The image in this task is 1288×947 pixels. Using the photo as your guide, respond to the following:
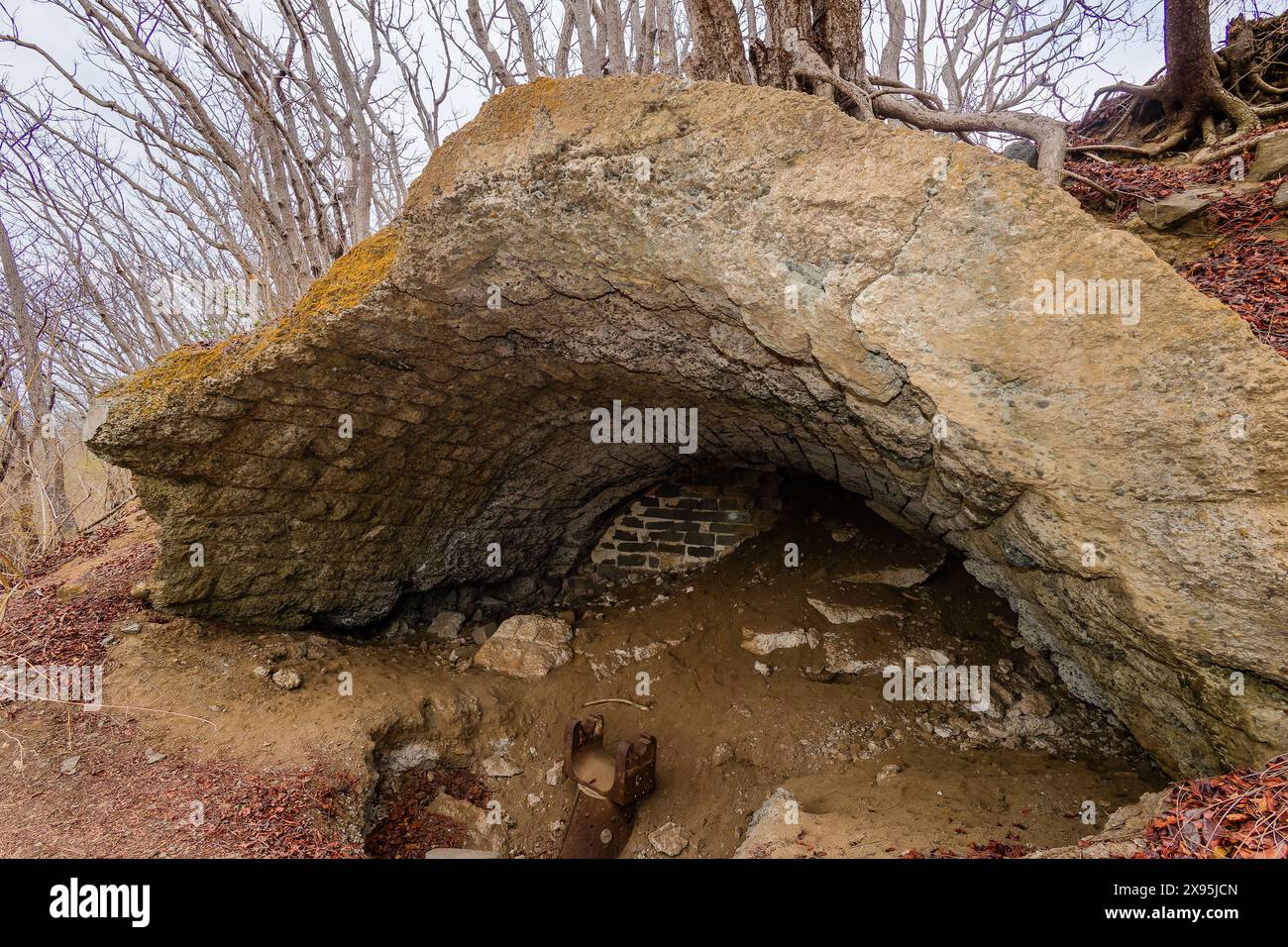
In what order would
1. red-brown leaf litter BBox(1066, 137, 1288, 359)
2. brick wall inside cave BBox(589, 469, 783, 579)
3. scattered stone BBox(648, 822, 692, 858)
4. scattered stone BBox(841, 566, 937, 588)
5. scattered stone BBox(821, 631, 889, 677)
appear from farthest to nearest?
brick wall inside cave BBox(589, 469, 783, 579), scattered stone BBox(841, 566, 937, 588), scattered stone BBox(821, 631, 889, 677), scattered stone BBox(648, 822, 692, 858), red-brown leaf litter BBox(1066, 137, 1288, 359)

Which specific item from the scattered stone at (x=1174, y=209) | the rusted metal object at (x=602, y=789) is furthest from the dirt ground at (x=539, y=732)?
the scattered stone at (x=1174, y=209)

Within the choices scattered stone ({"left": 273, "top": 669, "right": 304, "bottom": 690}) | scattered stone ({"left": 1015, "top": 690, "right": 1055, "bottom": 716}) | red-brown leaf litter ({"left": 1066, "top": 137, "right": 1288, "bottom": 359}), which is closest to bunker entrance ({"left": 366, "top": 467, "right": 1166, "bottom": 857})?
scattered stone ({"left": 1015, "top": 690, "right": 1055, "bottom": 716})

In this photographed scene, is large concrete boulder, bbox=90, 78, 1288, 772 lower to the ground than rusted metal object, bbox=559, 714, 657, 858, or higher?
higher

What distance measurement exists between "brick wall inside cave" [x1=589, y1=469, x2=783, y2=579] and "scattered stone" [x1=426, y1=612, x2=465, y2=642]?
1.33 meters

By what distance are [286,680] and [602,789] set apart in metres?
1.70

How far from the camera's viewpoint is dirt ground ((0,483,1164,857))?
2.47m

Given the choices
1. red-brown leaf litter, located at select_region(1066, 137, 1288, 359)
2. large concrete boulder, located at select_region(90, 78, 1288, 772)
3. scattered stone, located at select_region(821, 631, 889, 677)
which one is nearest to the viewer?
large concrete boulder, located at select_region(90, 78, 1288, 772)

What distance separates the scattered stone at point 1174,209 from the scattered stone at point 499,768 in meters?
4.59

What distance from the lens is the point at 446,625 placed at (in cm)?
449

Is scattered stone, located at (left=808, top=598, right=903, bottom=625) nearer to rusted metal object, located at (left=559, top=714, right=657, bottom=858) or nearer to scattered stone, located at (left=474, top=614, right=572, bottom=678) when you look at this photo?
rusted metal object, located at (left=559, top=714, right=657, bottom=858)

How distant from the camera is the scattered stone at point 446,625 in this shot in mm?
4445

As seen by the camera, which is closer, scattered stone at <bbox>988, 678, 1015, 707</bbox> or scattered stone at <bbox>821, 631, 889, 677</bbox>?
scattered stone at <bbox>988, 678, 1015, 707</bbox>

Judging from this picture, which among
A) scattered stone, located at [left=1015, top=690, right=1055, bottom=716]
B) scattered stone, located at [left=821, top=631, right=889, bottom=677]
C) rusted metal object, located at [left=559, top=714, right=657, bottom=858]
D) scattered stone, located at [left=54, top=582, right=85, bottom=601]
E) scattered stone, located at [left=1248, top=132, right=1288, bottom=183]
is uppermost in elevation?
scattered stone, located at [left=1248, top=132, right=1288, bottom=183]

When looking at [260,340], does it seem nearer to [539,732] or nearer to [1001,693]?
[539,732]
